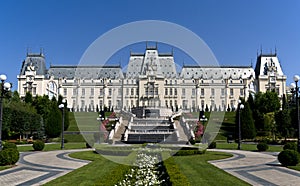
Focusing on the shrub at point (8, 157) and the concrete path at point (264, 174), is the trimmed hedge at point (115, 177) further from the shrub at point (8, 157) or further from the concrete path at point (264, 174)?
the shrub at point (8, 157)

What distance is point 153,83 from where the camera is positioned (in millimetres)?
86562

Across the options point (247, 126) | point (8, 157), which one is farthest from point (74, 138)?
point (8, 157)

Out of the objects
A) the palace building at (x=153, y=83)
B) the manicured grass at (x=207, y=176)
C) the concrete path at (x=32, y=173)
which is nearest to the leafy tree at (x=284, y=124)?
the manicured grass at (x=207, y=176)

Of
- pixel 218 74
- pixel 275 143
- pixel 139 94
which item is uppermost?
pixel 218 74

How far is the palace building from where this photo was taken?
87.9m

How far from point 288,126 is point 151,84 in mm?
50348

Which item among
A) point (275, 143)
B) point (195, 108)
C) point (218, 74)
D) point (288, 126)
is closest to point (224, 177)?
point (275, 143)

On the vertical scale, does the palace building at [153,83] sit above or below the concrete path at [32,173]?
above

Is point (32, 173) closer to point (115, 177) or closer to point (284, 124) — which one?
point (115, 177)

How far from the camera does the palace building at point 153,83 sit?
87.9 meters

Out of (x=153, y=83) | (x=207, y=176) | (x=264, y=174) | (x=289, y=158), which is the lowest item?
(x=264, y=174)

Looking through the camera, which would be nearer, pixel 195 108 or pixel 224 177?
pixel 224 177

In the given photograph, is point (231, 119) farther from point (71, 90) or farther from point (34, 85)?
point (34, 85)

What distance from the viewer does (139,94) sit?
87062 mm
